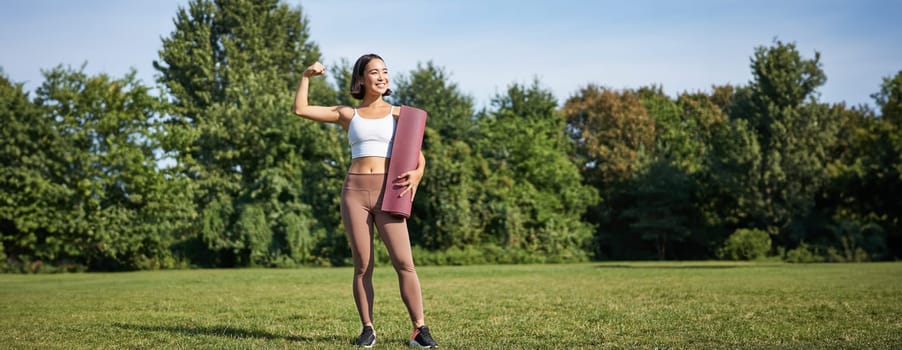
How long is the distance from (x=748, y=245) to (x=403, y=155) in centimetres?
3879

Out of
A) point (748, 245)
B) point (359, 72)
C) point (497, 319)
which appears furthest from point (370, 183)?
point (748, 245)

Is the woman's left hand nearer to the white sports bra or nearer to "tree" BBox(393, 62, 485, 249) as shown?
the white sports bra

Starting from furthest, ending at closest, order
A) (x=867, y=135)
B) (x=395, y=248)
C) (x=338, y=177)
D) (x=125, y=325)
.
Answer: (x=867, y=135), (x=338, y=177), (x=125, y=325), (x=395, y=248)

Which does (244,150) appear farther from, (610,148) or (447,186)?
(610,148)

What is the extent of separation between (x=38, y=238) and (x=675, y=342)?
34789 mm

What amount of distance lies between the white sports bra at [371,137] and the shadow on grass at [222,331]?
5.99ft

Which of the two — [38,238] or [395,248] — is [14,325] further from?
[38,238]

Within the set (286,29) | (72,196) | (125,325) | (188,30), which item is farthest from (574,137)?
(125,325)

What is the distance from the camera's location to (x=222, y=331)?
8445 millimetres

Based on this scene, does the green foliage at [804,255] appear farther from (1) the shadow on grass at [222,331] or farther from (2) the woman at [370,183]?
(2) the woman at [370,183]

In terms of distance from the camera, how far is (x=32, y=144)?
34.8 m

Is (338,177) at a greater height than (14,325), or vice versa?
(338,177)

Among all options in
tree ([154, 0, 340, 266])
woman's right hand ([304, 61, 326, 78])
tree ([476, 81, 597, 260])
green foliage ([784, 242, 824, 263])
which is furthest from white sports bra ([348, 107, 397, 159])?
green foliage ([784, 242, 824, 263])

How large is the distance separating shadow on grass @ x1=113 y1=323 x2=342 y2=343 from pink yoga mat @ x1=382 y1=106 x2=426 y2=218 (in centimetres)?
152
